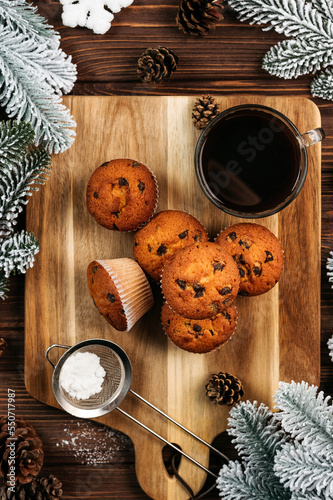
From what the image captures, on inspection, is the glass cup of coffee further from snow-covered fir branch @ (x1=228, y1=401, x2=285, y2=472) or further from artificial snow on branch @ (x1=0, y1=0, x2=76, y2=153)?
snow-covered fir branch @ (x1=228, y1=401, x2=285, y2=472)

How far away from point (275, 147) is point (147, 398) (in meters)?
0.81

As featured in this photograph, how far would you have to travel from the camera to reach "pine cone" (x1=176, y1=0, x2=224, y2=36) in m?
1.28

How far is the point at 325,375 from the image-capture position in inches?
56.1

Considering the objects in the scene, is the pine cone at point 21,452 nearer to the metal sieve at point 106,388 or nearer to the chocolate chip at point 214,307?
the metal sieve at point 106,388

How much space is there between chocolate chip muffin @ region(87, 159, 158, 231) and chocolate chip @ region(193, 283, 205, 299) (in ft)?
0.86

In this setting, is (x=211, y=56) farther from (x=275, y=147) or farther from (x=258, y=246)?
(x=258, y=246)

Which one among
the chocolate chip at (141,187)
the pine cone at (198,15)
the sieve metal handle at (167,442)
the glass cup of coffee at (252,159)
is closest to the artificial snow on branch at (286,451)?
the sieve metal handle at (167,442)

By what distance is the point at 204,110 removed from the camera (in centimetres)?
128

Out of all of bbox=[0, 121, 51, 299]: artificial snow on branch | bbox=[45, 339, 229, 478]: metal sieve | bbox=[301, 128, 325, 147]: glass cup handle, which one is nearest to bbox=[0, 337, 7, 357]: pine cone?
bbox=[45, 339, 229, 478]: metal sieve

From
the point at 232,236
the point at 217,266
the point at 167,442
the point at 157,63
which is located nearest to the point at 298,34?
the point at 157,63

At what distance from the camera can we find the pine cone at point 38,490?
51.6 inches

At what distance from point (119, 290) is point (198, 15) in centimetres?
81

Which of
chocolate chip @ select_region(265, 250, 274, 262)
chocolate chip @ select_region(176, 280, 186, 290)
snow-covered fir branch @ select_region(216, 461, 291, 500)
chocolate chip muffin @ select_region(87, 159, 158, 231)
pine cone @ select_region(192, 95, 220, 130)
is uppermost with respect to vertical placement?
pine cone @ select_region(192, 95, 220, 130)

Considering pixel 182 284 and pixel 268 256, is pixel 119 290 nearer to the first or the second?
pixel 182 284
